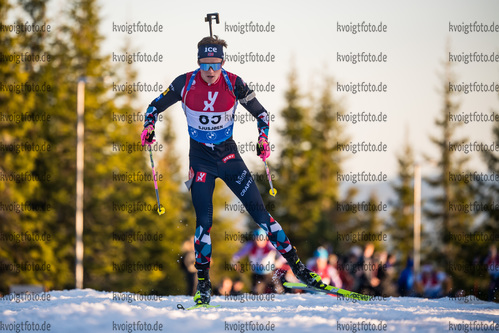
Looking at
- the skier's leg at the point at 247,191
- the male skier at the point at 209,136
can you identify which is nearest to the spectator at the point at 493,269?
the skier's leg at the point at 247,191

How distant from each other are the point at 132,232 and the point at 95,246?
3.51 metres

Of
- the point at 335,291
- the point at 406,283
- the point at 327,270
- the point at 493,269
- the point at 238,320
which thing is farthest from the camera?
the point at 406,283

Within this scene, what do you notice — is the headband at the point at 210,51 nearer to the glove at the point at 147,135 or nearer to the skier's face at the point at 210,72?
the skier's face at the point at 210,72

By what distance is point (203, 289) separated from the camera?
7.98 m

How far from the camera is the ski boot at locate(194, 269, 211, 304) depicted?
7.93 m

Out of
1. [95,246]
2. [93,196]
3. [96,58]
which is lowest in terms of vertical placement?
[95,246]

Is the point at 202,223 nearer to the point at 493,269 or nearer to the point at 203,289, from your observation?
the point at 203,289

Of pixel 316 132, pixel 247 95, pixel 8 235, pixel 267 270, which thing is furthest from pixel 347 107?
pixel 247 95

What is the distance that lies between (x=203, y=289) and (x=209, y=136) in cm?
195

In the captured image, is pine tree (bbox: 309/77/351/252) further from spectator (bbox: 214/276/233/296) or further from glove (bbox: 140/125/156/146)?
glove (bbox: 140/125/156/146)

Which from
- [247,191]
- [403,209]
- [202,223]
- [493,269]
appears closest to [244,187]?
[247,191]

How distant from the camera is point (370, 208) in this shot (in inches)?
1795

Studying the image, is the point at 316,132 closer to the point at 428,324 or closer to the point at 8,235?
the point at 8,235

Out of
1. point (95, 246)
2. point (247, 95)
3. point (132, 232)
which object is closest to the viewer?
point (247, 95)
